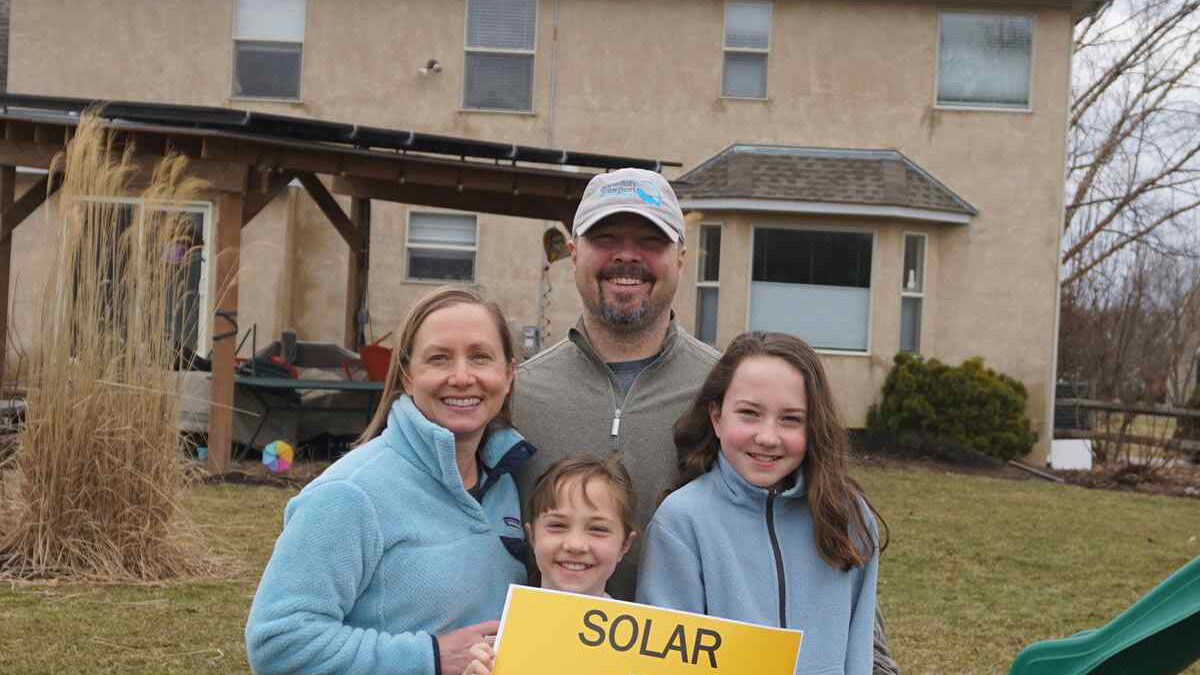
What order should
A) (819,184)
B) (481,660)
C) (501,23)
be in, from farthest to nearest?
(501,23) < (819,184) < (481,660)

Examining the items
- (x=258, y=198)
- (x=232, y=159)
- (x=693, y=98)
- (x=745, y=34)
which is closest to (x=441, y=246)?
(x=693, y=98)

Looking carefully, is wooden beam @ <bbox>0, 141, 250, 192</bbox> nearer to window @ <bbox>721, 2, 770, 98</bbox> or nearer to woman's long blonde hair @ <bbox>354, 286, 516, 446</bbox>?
window @ <bbox>721, 2, 770, 98</bbox>

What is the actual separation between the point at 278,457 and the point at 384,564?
31.0 ft

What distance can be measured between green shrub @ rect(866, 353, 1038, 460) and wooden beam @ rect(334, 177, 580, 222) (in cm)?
481

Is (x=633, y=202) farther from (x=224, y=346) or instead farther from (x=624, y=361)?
(x=224, y=346)

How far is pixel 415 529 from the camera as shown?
284 centimetres

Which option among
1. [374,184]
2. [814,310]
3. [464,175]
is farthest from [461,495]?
Result: [814,310]

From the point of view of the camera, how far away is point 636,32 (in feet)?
57.2

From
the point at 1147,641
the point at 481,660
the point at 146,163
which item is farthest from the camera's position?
the point at 146,163

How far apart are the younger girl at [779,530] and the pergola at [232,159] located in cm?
776

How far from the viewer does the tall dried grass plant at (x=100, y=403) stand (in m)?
7.14

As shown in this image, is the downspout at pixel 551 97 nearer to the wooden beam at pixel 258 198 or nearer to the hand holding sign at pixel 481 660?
the wooden beam at pixel 258 198

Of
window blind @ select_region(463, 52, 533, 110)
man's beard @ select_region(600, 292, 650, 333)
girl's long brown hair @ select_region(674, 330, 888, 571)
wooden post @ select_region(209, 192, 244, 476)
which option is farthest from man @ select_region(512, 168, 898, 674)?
window blind @ select_region(463, 52, 533, 110)

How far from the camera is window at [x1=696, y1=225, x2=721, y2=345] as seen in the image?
17.5 m
